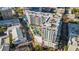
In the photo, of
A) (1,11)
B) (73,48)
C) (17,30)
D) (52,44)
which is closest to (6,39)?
(17,30)

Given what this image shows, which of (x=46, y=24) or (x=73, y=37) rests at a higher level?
(x=46, y=24)

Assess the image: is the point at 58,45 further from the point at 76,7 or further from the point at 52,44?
the point at 76,7

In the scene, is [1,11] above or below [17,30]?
above

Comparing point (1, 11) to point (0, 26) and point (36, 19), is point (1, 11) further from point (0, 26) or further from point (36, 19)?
point (36, 19)

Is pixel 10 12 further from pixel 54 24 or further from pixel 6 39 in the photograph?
pixel 54 24
